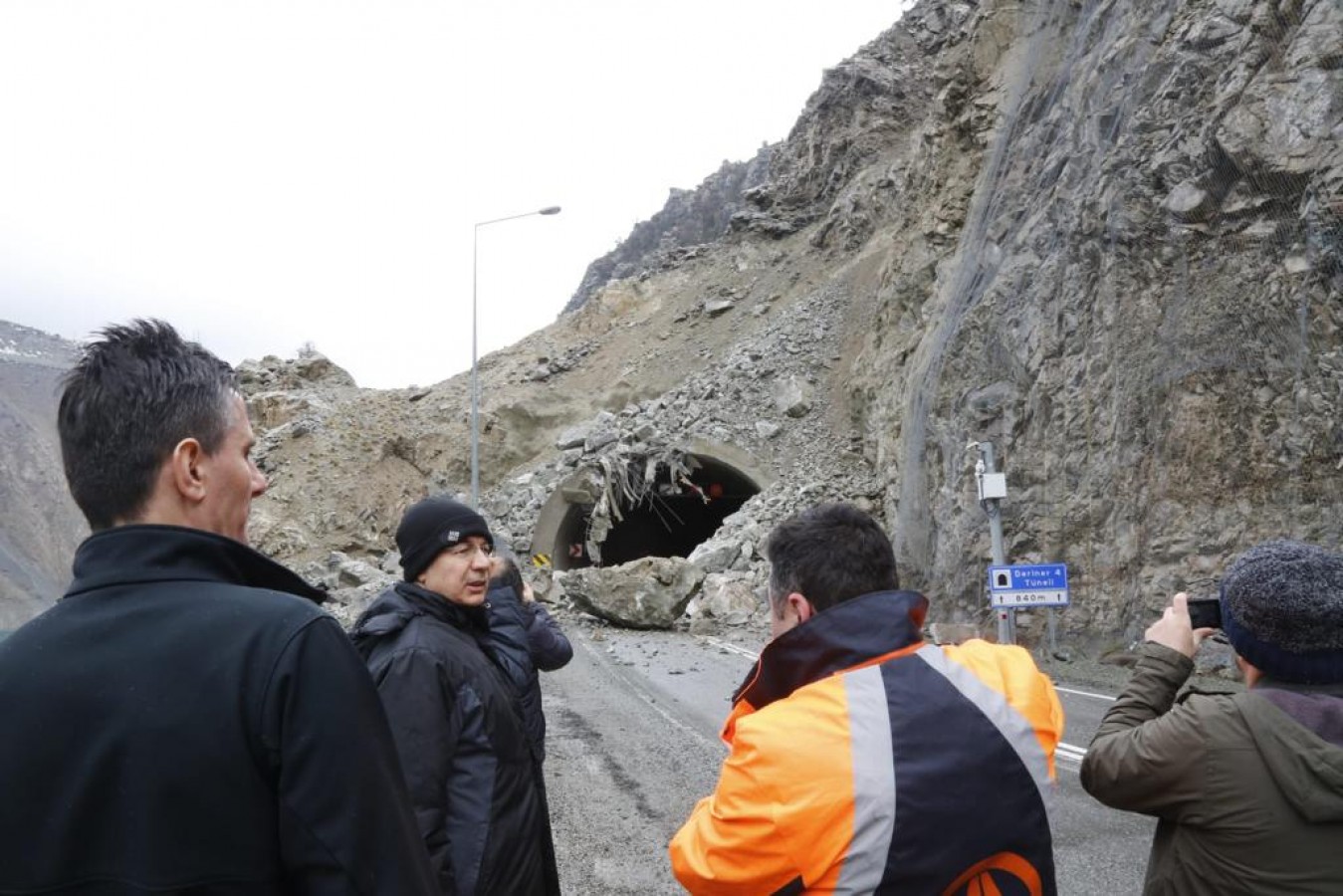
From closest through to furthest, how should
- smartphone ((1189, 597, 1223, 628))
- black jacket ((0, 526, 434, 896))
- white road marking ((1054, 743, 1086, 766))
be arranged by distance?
black jacket ((0, 526, 434, 896)), smartphone ((1189, 597, 1223, 628)), white road marking ((1054, 743, 1086, 766))

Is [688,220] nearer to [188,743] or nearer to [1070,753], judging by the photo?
[1070,753]

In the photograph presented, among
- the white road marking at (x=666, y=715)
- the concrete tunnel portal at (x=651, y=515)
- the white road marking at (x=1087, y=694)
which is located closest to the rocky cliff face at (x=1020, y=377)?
the concrete tunnel portal at (x=651, y=515)

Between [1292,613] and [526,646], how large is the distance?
269 cm

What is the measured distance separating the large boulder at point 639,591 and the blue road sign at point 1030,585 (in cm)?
893

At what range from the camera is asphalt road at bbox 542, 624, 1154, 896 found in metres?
4.68

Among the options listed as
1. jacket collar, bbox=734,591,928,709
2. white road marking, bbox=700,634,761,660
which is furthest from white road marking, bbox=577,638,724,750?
jacket collar, bbox=734,591,928,709

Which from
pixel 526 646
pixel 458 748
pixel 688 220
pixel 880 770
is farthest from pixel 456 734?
pixel 688 220

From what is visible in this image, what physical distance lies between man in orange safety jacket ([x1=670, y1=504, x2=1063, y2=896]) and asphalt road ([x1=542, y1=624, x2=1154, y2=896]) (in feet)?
0.91

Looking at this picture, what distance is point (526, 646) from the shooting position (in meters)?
3.71

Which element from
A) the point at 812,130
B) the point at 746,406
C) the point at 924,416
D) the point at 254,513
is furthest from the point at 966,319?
the point at 812,130

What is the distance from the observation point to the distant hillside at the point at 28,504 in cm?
567

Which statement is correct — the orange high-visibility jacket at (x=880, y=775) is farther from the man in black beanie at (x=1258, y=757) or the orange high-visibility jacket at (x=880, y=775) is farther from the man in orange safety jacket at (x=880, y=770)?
the man in black beanie at (x=1258, y=757)

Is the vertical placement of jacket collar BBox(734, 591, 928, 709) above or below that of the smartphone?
above

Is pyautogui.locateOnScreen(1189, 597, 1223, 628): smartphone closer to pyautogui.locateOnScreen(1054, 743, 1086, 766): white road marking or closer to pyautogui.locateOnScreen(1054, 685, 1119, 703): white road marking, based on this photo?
pyautogui.locateOnScreen(1054, 743, 1086, 766): white road marking
